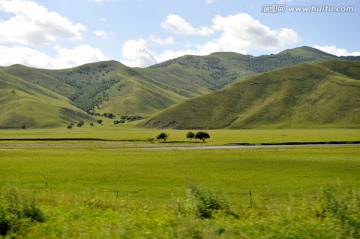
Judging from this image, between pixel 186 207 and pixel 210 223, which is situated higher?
pixel 186 207

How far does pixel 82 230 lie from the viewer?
15898 millimetres

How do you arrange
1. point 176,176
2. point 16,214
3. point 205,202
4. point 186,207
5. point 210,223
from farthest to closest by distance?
point 176,176, point 205,202, point 186,207, point 16,214, point 210,223

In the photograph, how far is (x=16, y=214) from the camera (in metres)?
17.9

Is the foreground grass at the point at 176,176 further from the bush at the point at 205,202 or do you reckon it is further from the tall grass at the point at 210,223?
the tall grass at the point at 210,223

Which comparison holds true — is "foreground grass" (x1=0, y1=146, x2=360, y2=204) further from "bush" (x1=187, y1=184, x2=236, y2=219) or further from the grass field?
"bush" (x1=187, y1=184, x2=236, y2=219)

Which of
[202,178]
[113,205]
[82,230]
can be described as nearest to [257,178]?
[202,178]

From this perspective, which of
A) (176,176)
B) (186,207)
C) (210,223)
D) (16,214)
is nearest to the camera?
(210,223)

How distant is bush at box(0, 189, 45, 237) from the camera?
1658 centimetres

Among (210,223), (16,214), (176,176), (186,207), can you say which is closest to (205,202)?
(186,207)

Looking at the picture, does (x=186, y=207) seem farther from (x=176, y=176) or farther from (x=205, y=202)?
(x=176, y=176)

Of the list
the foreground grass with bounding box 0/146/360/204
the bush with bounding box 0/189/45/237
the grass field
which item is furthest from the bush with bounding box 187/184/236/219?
the foreground grass with bounding box 0/146/360/204

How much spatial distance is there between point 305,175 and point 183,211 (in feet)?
108

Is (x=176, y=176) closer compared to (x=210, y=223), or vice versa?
(x=210, y=223)

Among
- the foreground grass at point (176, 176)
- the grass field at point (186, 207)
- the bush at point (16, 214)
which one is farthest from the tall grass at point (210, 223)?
the foreground grass at point (176, 176)
